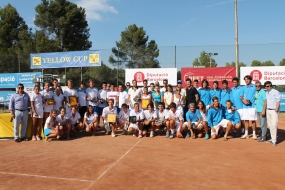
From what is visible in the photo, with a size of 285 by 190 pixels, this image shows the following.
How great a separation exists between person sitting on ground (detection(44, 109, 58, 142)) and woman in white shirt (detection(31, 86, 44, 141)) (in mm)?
367

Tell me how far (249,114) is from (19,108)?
22.7ft

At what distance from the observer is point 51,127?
7727mm

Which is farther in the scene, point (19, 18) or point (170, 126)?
point (19, 18)

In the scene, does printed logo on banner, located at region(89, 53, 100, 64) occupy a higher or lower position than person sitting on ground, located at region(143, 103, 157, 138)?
higher

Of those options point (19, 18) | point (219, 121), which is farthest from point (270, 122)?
point (19, 18)

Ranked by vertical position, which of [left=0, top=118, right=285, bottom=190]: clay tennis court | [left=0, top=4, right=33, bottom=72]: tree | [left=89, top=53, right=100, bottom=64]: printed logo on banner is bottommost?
[left=0, top=118, right=285, bottom=190]: clay tennis court

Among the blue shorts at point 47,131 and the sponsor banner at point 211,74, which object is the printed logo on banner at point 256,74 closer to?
the sponsor banner at point 211,74

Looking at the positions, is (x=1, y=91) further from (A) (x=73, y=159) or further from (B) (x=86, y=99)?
(A) (x=73, y=159)

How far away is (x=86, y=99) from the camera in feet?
29.5

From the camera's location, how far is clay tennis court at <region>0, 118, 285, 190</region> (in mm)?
4020

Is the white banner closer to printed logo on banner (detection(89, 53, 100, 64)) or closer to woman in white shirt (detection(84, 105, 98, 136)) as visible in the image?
printed logo on banner (detection(89, 53, 100, 64))

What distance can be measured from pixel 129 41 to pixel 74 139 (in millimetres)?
21930

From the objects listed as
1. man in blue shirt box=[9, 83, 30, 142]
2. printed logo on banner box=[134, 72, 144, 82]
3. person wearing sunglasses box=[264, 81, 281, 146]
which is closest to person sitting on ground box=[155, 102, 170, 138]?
person wearing sunglasses box=[264, 81, 281, 146]

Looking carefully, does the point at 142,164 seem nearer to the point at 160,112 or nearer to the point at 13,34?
the point at 160,112
